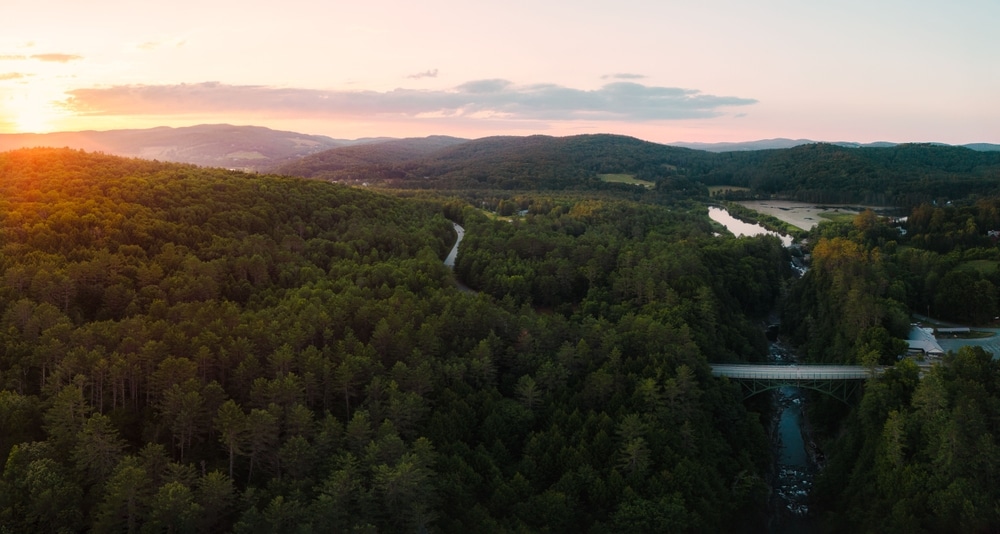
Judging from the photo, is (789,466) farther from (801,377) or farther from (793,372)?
(793,372)

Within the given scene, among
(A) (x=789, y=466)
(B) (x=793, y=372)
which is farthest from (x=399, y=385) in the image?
(B) (x=793, y=372)

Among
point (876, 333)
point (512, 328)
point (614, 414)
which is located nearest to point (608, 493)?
point (614, 414)

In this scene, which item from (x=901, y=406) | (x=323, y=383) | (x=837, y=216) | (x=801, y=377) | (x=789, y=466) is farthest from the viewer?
(x=837, y=216)

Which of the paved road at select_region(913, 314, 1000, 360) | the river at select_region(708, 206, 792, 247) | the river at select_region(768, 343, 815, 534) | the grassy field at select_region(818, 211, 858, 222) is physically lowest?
the river at select_region(768, 343, 815, 534)

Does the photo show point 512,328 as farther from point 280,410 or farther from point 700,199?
point 700,199

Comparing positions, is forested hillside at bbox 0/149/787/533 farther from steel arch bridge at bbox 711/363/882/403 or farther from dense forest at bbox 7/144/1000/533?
steel arch bridge at bbox 711/363/882/403

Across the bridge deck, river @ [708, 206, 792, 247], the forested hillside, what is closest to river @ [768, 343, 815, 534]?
the forested hillside

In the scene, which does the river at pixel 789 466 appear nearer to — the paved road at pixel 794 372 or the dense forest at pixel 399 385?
the dense forest at pixel 399 385
